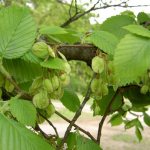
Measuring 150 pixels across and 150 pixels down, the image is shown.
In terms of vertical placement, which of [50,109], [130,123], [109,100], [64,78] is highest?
[64,78]

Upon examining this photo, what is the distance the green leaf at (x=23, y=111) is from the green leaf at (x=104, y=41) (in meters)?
0.22

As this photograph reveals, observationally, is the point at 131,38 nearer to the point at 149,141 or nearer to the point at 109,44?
the point at 109,44

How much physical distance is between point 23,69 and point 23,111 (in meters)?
0.16

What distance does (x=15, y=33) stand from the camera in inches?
40.4

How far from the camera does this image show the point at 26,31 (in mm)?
1028

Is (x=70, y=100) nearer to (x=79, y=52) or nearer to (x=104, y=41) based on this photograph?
(x=79, y=52)

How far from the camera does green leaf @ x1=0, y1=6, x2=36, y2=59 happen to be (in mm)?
1018

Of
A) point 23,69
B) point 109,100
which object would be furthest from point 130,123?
point 23,69

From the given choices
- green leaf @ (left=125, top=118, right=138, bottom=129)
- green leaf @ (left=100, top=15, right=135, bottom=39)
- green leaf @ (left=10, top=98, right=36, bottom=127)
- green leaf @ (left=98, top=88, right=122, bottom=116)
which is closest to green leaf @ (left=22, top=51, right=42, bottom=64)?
green leaf @ (left=10, top=98, right=36, bottom=127)

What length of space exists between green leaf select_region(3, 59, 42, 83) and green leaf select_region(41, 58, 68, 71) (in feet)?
0.50

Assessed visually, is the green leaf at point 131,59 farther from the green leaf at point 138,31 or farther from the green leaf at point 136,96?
the green leaf at point 136,96

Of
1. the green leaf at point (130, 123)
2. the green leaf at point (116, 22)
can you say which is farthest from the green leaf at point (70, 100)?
the green leaf at point (130, 123)

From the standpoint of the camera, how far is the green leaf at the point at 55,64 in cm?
94

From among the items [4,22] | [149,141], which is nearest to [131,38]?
[4,22]
